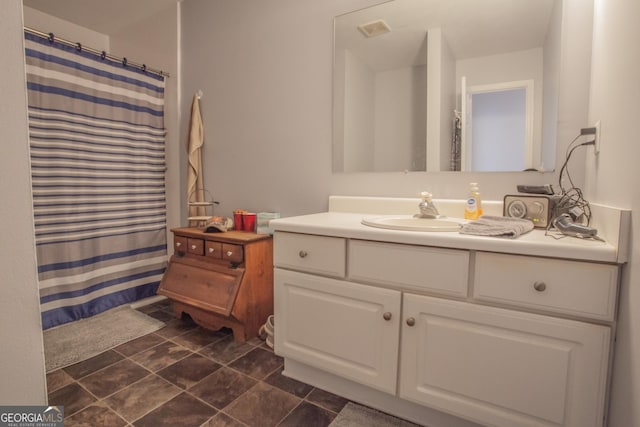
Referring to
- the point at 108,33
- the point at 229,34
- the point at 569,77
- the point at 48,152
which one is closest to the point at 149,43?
the point at 108,33

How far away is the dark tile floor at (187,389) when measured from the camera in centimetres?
130

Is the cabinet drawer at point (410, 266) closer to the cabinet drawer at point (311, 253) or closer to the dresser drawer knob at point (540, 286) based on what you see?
the cabinet drawer at point (311, 253)

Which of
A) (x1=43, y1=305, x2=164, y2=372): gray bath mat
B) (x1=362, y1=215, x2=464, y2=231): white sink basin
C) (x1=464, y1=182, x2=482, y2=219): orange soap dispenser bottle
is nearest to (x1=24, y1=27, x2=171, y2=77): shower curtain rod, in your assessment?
(x1=43, y1=305, x2=164, y2=372): gray bath mat

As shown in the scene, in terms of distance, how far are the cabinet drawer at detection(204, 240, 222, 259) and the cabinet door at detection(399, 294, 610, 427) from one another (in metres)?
1.24

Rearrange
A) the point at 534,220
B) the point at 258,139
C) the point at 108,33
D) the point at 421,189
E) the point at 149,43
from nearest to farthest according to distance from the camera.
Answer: the point at 534,220 < the point at 421,189 < the point at 258,139 < the point at 149,43 < the point at 108,33

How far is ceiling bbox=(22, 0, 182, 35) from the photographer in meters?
2.54

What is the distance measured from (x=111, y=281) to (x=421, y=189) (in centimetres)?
227

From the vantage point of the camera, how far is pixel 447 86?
1597 millimetres

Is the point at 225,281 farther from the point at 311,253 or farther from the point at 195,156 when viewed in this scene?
the point at 195,156

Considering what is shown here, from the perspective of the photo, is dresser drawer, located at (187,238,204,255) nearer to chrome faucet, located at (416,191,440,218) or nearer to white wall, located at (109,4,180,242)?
white wall, located at (109,4,180,242)

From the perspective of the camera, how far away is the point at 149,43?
9.10 ft

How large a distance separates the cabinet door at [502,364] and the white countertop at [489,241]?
0.66 feet

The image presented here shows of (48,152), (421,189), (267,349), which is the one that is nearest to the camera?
(421,189)

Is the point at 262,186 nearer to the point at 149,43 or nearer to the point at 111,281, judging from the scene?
the point at 111,281
